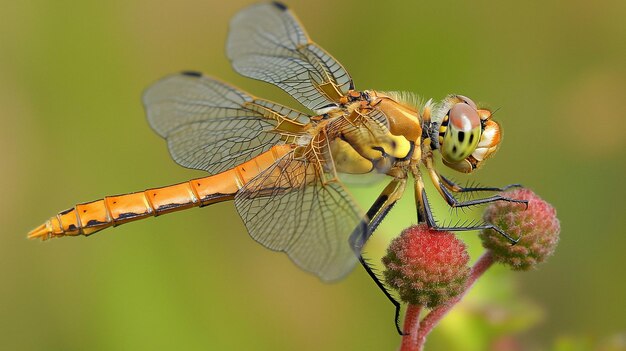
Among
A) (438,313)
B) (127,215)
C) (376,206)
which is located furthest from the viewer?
(127,215)

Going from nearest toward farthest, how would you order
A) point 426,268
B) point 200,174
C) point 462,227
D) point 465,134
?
point 426,268 → point 462,227 → point 465,134 → point 200,174

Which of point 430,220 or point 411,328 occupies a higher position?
point 430,220

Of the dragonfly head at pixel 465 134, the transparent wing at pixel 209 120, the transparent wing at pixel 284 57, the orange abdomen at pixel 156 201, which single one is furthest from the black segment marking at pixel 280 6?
the dragonfly head at pixel 465 134

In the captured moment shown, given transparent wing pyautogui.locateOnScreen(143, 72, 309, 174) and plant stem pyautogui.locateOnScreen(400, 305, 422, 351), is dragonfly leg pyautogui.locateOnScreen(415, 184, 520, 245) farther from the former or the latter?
transparent wing pyautogui.locateOnScreen(143, 72, 309, 174)

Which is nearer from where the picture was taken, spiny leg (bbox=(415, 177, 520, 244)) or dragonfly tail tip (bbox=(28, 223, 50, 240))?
spiny leg (bbox=(415, 177, 520, 244))

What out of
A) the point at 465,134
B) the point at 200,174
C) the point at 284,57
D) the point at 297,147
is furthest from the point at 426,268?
the point at 200,174

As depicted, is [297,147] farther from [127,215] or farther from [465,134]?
[127,215]

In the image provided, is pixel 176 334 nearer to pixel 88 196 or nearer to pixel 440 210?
pixel 88 196

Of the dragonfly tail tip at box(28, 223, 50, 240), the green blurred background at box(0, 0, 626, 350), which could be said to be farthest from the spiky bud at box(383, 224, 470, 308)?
the dragonfly tail tip at box(28, 223, 50, 240)
